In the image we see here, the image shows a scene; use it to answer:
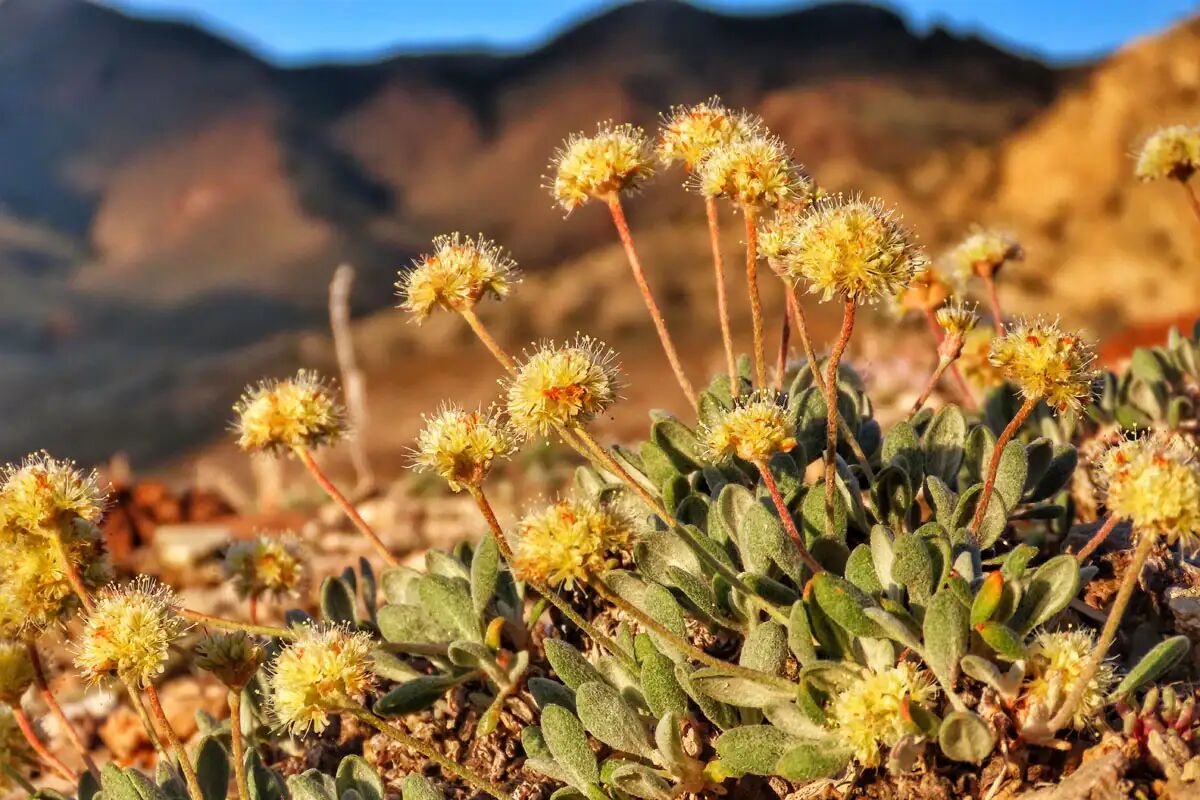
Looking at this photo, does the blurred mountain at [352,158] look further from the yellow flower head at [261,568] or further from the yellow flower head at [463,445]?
the yellow flower head at [463,445]

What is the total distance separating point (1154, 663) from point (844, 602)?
632 mm

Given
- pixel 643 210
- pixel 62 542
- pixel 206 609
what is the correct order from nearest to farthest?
pixel 62 542 < pixel 206 609 < pixel 643 210

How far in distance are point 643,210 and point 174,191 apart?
1503 cm

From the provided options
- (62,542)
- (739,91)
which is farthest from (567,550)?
(739,91)

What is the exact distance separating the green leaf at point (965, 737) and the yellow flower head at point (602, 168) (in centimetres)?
158

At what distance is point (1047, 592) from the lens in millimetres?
2426

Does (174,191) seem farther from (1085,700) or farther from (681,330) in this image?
(1085,700)

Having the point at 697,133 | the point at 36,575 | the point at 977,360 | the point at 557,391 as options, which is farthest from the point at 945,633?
the point at 36,575

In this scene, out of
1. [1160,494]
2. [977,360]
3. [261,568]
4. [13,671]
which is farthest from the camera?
[977,360]

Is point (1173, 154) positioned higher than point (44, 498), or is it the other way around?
point (1173, 154)

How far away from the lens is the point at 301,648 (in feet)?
8.04

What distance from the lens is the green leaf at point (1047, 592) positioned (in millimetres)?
2373

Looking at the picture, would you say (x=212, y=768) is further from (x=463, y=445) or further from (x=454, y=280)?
(x=454, y=280)

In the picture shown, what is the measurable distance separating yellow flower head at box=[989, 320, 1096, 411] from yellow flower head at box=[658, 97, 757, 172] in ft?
3.23
